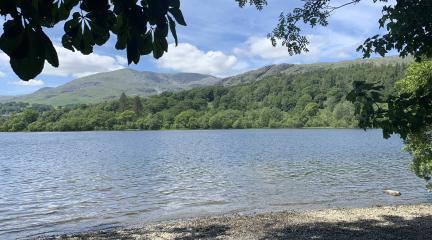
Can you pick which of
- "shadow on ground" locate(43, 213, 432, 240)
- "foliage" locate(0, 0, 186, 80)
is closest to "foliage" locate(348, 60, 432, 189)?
"foliage" locate(0, 0, 186, 80)

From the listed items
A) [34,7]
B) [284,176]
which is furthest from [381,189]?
[34,7]

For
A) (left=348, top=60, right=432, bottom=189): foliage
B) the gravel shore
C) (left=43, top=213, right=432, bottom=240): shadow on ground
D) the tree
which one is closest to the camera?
the tree

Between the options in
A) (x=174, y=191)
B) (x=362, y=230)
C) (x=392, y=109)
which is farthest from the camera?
(x=174, y=191)

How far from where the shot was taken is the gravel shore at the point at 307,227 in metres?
16.9

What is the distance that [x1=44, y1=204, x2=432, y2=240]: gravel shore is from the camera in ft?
55.3

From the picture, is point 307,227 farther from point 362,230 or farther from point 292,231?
point 362,230

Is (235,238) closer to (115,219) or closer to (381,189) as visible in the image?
(115,219)

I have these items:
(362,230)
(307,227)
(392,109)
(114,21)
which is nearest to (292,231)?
(307,227)

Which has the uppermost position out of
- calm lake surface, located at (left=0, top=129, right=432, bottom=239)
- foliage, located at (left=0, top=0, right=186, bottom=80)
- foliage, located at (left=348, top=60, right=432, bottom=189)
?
foliage, located at (left=0, top=0, right=186, bottom=80)

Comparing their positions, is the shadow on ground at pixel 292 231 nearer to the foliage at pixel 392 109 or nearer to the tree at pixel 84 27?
the foliage at pixel 392 109

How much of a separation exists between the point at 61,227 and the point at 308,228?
1442cm

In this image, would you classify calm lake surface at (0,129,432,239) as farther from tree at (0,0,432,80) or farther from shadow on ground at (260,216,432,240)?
tree at (0,0,432,80)

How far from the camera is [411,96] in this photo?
9.28 m

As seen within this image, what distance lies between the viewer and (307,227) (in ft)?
61.9
